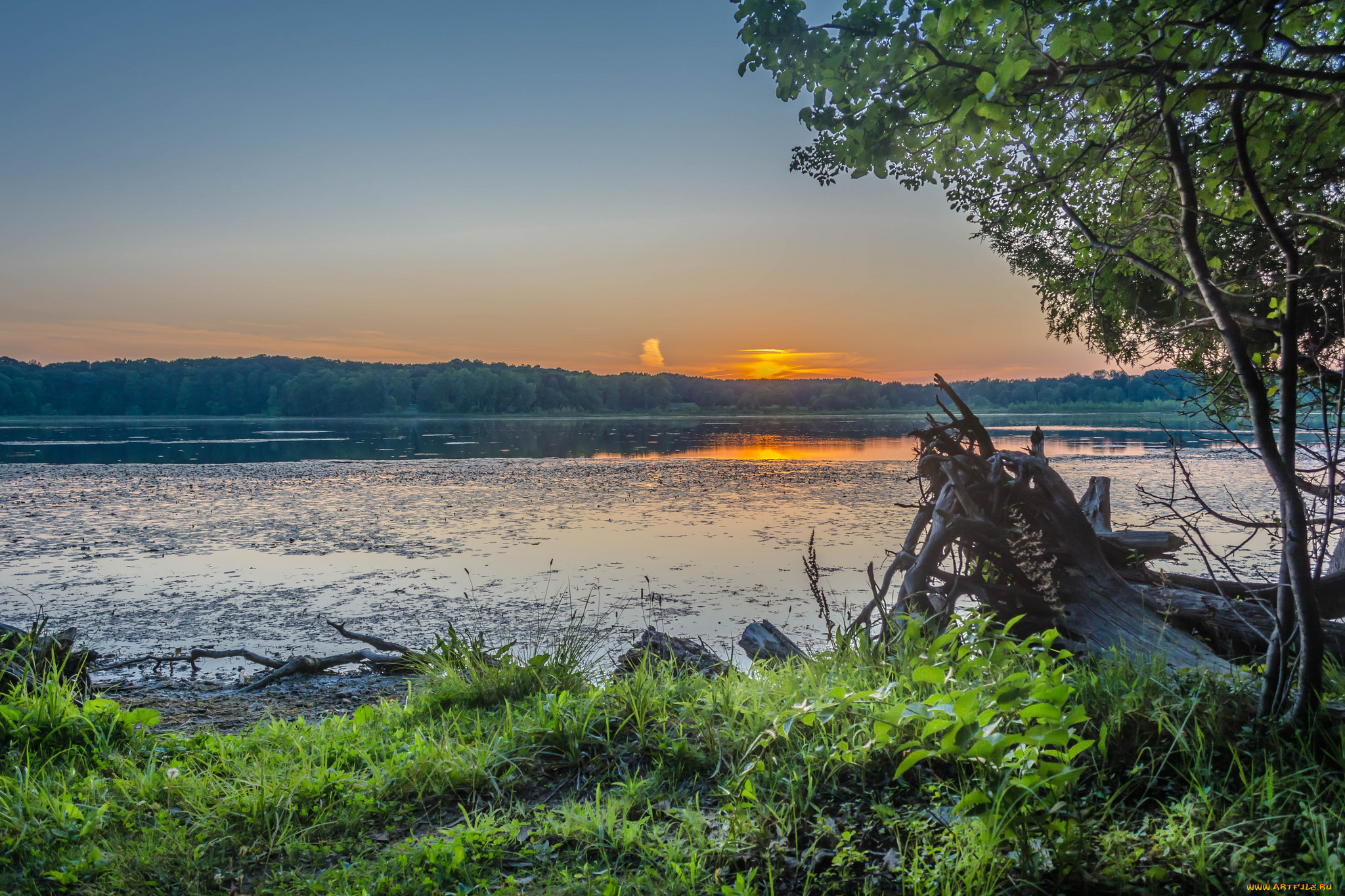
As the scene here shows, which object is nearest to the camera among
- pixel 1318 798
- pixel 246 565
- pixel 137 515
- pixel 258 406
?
pixel 1318 798

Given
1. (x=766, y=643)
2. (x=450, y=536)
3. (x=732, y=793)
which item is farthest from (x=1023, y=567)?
(x=450, y=536)

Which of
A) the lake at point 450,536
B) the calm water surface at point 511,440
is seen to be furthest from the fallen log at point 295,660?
the calm water surface at point 511,440

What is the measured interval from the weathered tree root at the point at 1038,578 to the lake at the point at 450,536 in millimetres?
588

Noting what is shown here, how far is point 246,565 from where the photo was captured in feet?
33.8

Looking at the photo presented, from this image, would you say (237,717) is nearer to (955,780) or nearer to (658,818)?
(658,818)

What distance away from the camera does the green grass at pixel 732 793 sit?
2.16 meters

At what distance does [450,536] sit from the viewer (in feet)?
41.4

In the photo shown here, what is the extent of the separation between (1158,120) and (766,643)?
150 inches

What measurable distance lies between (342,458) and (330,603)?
22836mm

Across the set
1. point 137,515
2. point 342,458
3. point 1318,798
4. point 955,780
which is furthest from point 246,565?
point 342,458

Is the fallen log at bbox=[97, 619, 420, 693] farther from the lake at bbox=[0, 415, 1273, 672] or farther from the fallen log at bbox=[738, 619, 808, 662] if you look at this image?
the fallen log at bbox=[738, 619, 808, 662]

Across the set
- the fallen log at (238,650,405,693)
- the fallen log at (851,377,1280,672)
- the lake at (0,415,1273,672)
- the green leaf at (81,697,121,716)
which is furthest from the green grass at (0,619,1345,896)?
the lake at (0,415,1273,672)

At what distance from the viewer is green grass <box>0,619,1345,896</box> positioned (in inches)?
85.0

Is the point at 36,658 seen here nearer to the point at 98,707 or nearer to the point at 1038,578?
the point at 98,707
